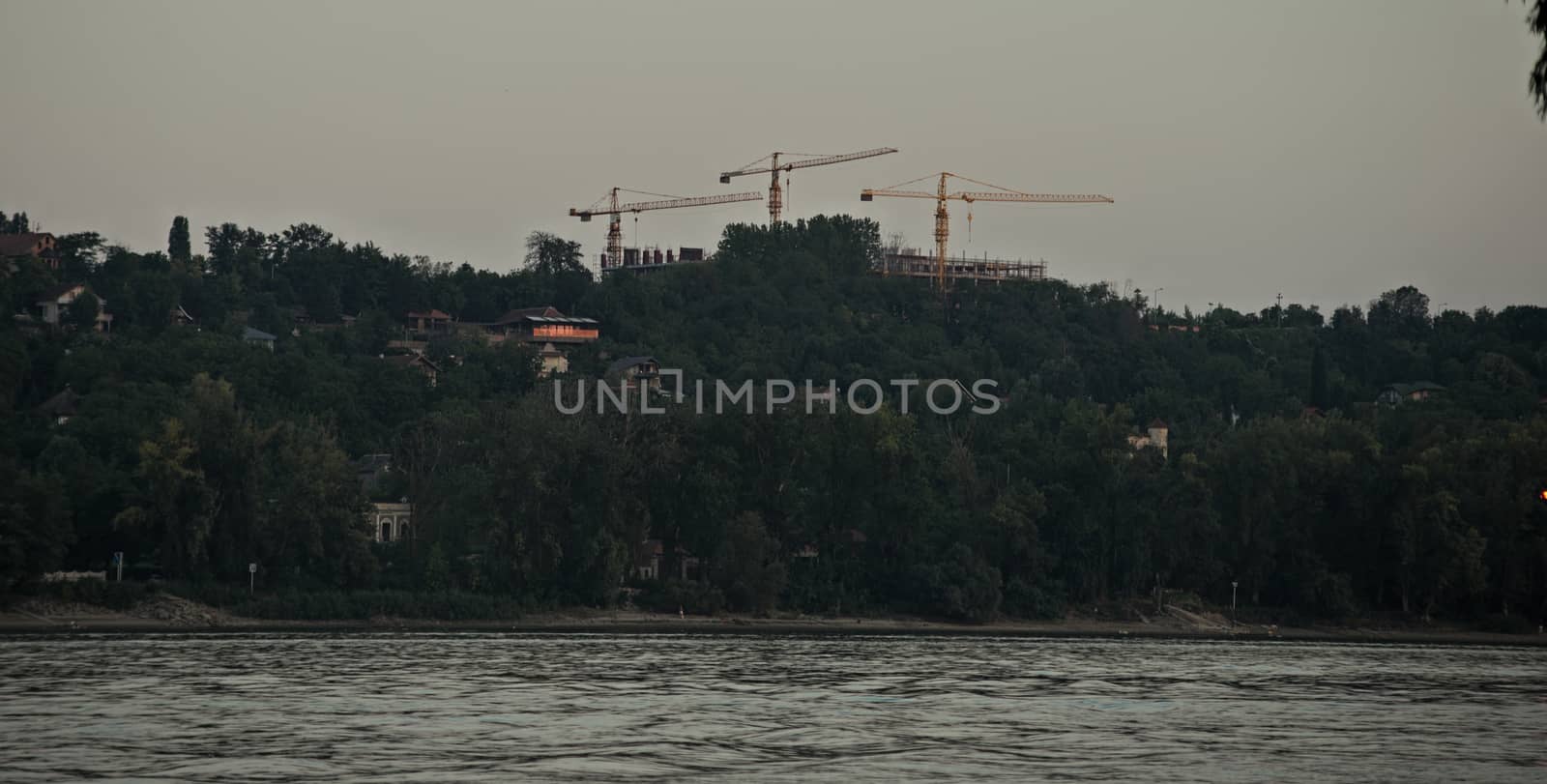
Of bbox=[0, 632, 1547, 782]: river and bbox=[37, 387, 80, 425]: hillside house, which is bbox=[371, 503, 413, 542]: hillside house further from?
bbox=[37, 387, 80, 425]: hillside house

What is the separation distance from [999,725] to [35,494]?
58.7 meters

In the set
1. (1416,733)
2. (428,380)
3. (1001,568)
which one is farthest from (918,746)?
(428,380)

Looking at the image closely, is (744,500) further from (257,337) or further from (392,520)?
(257,337)

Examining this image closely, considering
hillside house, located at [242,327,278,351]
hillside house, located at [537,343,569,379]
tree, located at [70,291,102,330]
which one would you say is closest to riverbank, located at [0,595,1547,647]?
Answer: hillside house, located at [242,327,278,351]

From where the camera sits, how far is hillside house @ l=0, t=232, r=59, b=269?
7436 inches

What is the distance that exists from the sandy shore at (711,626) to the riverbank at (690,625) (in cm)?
5

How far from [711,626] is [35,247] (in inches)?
4311

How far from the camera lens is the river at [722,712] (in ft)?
174

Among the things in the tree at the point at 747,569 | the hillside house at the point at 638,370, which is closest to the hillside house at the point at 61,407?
the tree at the point at 747,569

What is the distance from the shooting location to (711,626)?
4429 inches

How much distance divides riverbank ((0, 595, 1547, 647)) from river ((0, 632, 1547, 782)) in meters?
4.81

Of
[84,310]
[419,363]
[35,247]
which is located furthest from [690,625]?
[35,247]

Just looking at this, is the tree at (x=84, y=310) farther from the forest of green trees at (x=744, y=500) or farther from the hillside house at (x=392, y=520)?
the hillside house at (x=392, y=520)

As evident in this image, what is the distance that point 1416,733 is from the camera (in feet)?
213
